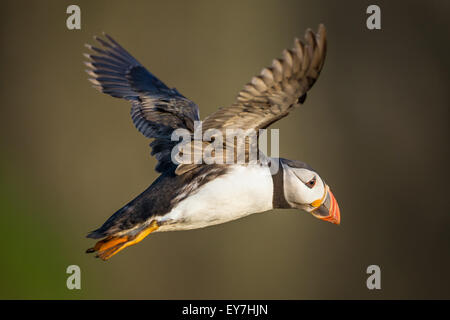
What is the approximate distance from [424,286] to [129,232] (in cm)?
475

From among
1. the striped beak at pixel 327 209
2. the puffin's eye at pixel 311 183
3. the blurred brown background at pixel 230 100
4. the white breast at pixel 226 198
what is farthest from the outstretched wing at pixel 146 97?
the blurred brown background at pixel 230 100

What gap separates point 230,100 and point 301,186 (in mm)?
3478

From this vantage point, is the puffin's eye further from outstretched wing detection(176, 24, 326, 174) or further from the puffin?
outstretched wing detection(176, 24, 326, 174)

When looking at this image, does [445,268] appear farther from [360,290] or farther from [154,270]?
[154,270]

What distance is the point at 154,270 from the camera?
658cm

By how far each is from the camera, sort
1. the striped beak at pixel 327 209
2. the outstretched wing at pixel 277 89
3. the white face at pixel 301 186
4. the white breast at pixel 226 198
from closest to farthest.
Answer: the outstretched wing at pixel 277 89
the white breast at pixel 226 198
the white face at pixel 301 186
the striped beak at pixel 327 209

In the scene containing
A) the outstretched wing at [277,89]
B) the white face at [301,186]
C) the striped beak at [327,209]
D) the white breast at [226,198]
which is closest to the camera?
the outstretched wing at [277,89]

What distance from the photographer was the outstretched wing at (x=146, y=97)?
3213mm

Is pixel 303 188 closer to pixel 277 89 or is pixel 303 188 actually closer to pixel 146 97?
pixel 277 89

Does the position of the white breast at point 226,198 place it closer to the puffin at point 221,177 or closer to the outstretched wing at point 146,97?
the puffin at point 221,177

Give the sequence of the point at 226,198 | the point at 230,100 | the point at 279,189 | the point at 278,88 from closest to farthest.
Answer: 1. the point at 278,88
2. the point at 226,198
3. the point at 279,189
4. the point at 230,100

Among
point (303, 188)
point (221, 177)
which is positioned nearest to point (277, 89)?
point (221, 177)

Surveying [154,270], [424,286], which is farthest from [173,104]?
[424,286]

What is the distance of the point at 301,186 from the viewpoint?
9.82ft
